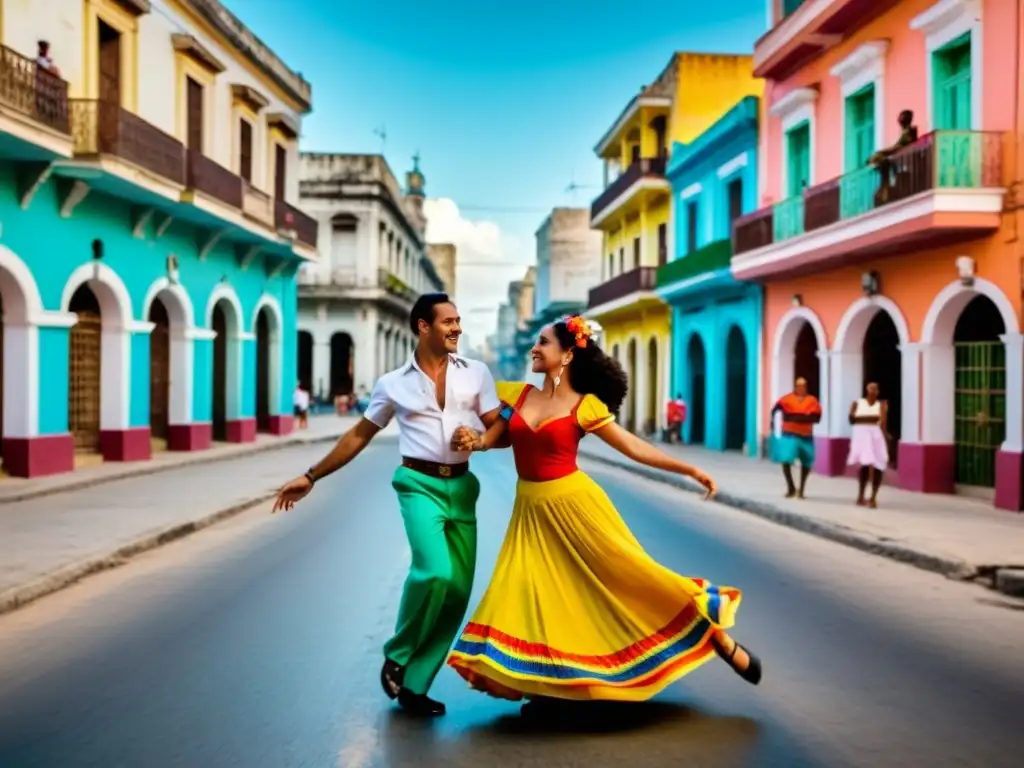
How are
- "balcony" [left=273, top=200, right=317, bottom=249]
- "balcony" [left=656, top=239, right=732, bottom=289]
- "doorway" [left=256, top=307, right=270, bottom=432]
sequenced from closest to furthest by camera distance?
"balcony" [left=656, top=239, right=732, bottom=289], "balcony" [left=273, top=200, right=317, bottom=249], "doorway" [left=256, top=307, right=270, bottom=432]

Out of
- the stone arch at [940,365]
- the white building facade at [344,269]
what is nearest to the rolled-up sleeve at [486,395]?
the stone arch at [940,365]

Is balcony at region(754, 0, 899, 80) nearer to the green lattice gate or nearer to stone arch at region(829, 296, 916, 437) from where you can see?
stone arch at region(829, 296, 916, 437)

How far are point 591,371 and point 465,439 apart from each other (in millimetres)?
662

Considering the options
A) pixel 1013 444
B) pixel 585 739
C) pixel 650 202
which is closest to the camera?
pixel 585 739

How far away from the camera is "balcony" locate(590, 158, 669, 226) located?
31.0 m

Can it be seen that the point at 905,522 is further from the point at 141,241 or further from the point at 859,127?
the point at 141,241

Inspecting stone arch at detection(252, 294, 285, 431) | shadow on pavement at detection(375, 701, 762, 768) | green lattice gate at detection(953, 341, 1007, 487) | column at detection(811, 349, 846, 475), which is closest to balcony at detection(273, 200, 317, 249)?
stone arch at detection(252, 294, 285, 431)

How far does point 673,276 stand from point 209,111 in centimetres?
1239

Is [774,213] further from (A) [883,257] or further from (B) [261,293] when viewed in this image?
(B) [261,293]

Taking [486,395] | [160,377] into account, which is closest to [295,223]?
[160,377]

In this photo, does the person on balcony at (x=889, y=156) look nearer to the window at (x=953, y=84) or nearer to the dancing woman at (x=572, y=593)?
the window at (x=953, y=84)

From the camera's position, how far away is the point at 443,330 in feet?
15.3

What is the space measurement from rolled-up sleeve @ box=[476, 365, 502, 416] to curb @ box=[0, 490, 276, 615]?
396 centimetres

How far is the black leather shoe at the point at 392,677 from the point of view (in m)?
4.58
